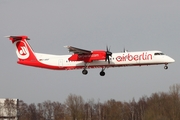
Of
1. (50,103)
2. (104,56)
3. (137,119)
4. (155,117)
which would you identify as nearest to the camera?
(104,56)

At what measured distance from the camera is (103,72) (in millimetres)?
51812

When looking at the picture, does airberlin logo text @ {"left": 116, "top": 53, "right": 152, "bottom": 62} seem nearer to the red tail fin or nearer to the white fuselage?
the white fuselage

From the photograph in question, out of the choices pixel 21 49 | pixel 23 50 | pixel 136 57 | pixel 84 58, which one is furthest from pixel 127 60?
pixel 21 49

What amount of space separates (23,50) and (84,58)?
838 cm

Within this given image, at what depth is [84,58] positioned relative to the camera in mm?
50500

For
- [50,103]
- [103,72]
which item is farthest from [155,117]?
[50,103]

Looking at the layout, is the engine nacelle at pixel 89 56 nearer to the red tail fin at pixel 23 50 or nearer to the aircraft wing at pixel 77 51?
the aircraft wing at pixel 77 51

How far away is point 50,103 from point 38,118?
27.3 feet

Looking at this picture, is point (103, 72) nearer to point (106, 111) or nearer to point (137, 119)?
point (106, 111)

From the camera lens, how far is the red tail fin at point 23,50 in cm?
5406

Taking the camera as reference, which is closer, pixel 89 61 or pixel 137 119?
pixel 89 61

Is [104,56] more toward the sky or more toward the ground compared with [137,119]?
more toward the sky

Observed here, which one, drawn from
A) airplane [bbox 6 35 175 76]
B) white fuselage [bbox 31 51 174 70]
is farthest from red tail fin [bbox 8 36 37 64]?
white fuselage [bbox 31 51 174 70]

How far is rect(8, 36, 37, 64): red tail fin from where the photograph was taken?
54.1 m
